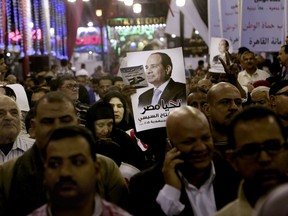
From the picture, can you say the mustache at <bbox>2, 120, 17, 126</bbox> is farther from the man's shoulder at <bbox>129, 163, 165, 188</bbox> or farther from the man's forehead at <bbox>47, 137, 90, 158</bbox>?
the man's forehead at <bbox>47, 137, 90, 158</bbox>

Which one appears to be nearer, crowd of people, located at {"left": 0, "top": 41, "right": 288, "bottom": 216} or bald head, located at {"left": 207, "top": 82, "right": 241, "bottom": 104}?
crowd of people, located at {"left": 0, "top": 41, "right": 288, "bottom": 216}

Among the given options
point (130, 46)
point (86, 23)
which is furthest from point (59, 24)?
point (86, 23)

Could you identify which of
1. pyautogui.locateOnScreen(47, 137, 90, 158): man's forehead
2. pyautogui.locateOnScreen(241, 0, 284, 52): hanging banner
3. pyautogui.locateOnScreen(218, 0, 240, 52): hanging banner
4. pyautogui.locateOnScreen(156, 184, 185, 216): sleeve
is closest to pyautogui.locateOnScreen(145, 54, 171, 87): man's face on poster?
pyautogui.locateOnScreen(156, 184, 185, 216): sleeve

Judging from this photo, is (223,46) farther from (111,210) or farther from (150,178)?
(111,210)

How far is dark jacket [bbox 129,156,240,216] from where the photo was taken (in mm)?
4004

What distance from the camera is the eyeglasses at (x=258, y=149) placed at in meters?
3.29

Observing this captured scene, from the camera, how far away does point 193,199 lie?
397 centimetres

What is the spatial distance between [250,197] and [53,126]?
149 centimetres

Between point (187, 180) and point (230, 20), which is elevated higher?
point (230, 20)

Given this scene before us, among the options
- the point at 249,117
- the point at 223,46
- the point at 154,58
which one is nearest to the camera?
the point at 249,117

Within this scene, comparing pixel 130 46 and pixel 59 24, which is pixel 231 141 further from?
pixel 130 46

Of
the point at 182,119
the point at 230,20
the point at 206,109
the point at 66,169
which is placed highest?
the point at 230,20

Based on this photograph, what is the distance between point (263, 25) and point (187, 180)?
8.13 meters

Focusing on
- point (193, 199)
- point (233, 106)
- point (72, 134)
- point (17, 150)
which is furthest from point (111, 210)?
point (233, 106)
